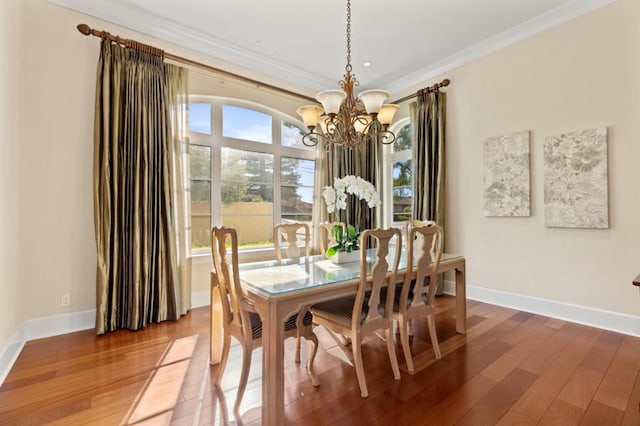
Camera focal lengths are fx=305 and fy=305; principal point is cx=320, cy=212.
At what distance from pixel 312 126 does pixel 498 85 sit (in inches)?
102

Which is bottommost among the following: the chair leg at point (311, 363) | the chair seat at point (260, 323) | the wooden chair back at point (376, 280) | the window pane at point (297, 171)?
the chair leg at point (311, 363)

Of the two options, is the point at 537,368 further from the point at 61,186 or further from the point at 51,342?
the point at 61,186

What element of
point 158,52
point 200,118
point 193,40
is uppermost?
point 193,40

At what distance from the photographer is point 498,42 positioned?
365cm

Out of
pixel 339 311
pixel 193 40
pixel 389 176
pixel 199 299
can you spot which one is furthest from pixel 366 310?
pixel 193 40

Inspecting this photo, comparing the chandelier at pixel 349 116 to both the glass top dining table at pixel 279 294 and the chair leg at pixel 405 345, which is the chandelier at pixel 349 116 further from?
the chair leg at pixel 405 345

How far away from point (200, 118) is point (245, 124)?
0.62 m

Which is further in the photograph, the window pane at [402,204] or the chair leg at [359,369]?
the window pane at [402,204]

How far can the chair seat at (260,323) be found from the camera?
6.37 feet

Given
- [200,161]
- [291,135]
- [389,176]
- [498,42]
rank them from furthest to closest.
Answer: [389,176] < [291,135] < [200,161] < [498,42]

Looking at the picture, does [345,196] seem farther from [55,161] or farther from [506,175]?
[55,161]

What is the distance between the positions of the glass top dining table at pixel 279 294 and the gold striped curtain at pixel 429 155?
2029 mm

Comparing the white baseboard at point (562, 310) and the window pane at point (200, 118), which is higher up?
the window pane at point (200, 118)

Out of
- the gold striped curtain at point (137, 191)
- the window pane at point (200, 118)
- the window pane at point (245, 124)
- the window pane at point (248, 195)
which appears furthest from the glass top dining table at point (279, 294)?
the window pane at point (245, 124)
